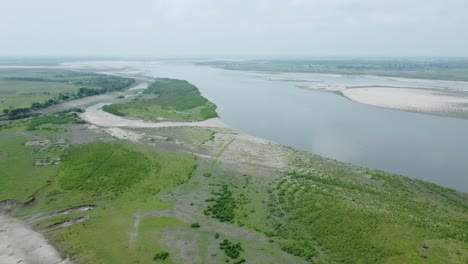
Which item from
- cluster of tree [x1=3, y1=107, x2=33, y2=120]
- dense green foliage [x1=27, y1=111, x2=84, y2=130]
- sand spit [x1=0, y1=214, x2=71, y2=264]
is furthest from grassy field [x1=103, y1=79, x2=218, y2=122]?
sand spit [x1=0, y1=214, x2=71, y2=264]

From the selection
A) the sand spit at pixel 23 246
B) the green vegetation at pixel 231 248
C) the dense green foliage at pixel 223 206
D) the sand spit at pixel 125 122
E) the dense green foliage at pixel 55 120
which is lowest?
the sand spit at pixel 23 246

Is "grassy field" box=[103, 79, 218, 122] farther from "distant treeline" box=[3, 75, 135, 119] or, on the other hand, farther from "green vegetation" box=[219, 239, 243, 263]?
"green vegetation" box=[219, 239, 243, 263]

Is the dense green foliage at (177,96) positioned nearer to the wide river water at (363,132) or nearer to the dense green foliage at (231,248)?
the wide river water at (363,132)

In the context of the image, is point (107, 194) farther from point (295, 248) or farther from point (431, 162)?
point (431, 162)

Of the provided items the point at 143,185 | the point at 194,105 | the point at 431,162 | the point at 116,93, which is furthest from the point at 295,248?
the point at 116,93

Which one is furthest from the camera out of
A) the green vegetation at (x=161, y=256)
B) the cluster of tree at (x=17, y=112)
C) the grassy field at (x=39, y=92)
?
the grassy field at (x=39, y=92)

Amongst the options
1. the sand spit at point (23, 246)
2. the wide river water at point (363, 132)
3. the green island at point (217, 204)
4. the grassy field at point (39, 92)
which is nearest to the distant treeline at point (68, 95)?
the grassy field at point (39, 92)
